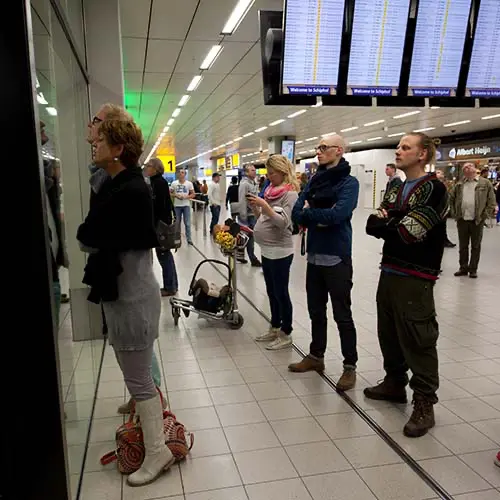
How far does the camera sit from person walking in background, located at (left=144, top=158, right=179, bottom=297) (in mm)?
4539

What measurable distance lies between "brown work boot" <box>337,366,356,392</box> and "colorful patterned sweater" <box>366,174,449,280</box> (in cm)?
95

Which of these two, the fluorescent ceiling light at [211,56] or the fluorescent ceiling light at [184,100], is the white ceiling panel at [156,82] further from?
the fluorescent ceiling light at [211,56]

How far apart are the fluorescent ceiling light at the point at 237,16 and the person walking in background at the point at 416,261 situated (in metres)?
3.93

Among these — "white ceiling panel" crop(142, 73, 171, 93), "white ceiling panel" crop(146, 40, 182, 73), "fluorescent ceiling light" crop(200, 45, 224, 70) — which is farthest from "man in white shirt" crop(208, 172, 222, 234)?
"fluorescent ceiling light" crop(200, 45, 224, 70)

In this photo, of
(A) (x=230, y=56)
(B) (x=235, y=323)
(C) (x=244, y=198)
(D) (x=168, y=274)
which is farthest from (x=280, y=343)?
(A) (x=230, y=56)

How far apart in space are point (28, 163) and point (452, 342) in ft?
13.2

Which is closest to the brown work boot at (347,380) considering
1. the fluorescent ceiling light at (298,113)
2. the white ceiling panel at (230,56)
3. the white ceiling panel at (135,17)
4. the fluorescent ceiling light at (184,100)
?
the white ceiling panel at (135,17)

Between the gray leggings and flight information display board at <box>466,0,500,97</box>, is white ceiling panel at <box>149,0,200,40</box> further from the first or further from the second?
the gray leggings

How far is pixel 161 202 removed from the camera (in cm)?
468

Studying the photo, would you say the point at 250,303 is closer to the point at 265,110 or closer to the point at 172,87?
the point at 172,87

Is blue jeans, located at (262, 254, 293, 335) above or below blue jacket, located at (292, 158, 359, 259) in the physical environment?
below

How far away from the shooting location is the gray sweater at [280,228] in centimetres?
391

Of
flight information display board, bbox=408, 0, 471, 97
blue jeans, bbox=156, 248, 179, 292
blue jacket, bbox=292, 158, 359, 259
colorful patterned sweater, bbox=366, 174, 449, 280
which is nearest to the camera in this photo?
colorful patterned sweater, bbox=366, 174, 449, 280

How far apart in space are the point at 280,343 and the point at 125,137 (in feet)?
8.60
